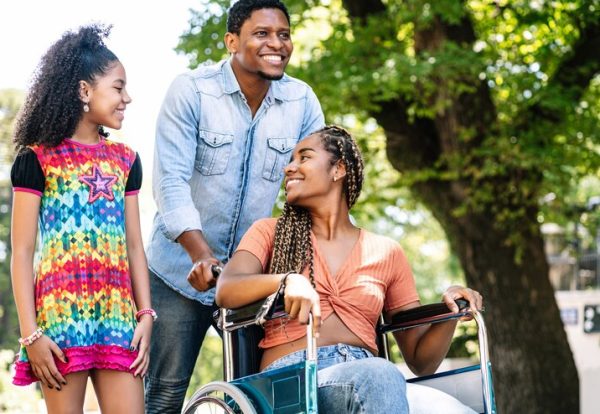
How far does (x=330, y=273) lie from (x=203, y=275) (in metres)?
0.42

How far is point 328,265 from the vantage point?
3.32 meters

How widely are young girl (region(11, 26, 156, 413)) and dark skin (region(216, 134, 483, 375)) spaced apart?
31cm

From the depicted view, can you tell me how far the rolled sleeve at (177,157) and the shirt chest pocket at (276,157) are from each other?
0.87 feet

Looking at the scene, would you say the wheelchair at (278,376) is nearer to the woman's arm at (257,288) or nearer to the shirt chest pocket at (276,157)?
the woman's arm at (257,288)

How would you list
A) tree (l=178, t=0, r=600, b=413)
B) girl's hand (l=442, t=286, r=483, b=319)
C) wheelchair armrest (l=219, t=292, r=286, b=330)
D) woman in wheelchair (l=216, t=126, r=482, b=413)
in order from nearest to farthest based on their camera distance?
wheelchair armrest (l=219, t=292, r=286, b=330)
woman in wheelchair (l=216, t=126, r=482, b=413)
girl's hand (l=442, t=286, r=483, b=319)
tree (l=178, t=0, r=600, b=413)

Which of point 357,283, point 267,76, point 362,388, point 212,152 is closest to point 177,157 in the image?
point 212,152

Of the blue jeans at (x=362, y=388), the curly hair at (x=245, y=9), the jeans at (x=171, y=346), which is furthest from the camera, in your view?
the curly hair at (x=245, y=9)

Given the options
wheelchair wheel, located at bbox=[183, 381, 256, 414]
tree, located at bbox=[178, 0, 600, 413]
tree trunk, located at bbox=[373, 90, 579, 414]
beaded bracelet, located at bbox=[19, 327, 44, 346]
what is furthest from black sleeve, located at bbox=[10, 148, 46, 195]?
tree trunk, located at bbox=[373, 90, 579, 414]

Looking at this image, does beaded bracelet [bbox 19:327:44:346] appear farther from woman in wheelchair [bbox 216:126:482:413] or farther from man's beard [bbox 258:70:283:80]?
man's beard [bbox 258:70:283:80]

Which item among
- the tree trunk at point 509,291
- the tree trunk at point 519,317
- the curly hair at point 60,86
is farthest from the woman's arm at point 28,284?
the tree trunk at point 519,317

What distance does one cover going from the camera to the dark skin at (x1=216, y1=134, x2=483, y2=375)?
3082 mm

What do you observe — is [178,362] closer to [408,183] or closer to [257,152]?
[257,152]

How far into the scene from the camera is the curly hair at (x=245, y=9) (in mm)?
3638

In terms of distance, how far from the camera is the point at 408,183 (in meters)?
9.25
